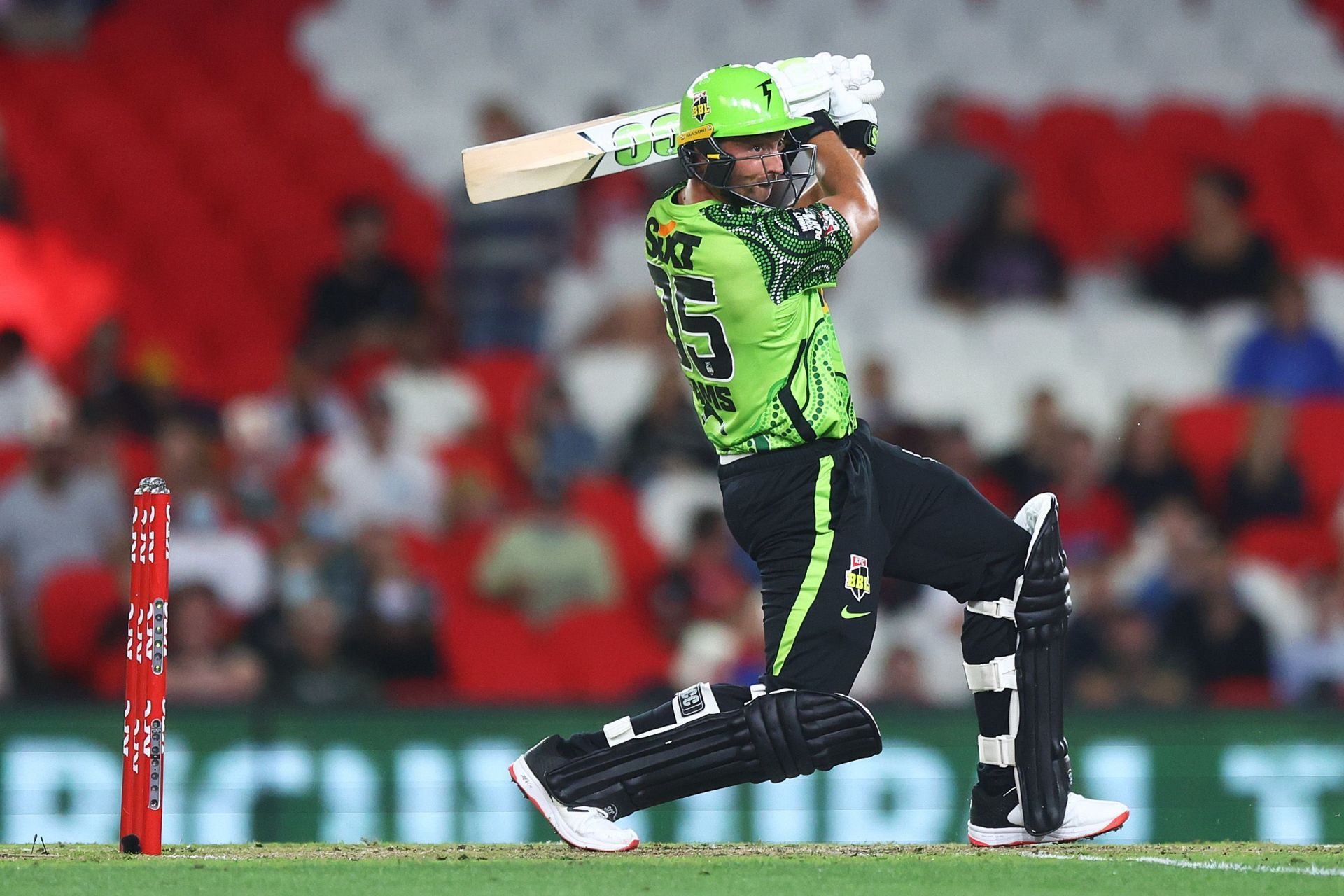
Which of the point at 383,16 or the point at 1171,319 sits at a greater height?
the point at 383,16

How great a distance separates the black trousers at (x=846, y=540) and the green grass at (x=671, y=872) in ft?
1.57

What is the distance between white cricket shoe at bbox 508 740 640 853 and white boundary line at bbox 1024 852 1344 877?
1.03 meters

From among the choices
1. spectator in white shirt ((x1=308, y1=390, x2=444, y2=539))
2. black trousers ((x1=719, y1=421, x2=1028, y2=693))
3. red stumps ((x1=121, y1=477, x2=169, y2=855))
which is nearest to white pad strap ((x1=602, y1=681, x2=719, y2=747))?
black trousers ((x1=719, y1=421, x2=1028, y2=693))

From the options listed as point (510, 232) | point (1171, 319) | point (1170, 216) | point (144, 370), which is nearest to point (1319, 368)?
point (1171, 319)

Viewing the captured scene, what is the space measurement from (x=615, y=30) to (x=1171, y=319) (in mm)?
3982

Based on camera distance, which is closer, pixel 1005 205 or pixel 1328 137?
pixel 1005 205

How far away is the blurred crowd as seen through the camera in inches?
324

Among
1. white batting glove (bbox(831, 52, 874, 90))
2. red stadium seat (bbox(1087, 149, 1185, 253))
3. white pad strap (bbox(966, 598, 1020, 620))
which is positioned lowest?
white pad strap (bbox(966, 598, 1020, 620))

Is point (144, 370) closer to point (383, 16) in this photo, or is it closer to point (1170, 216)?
point (383, 16)

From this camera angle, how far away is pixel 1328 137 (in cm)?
1216

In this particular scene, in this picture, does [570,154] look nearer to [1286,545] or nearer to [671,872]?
[671,872]

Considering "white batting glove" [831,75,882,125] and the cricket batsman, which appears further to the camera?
"white batting glove" [831,75,882,125]

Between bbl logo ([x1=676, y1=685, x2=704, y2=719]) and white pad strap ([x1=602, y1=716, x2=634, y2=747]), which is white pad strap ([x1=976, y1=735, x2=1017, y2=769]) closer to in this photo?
bbl logo ([x1=676, y1=685, x2=704, y2=719])

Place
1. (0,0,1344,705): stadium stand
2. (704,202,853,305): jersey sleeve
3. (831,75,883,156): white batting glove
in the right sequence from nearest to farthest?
(704,202,853,305): jersey sleeve → (831,75,883,156): white batting glove → (0,0,1344,705): stadium stand
